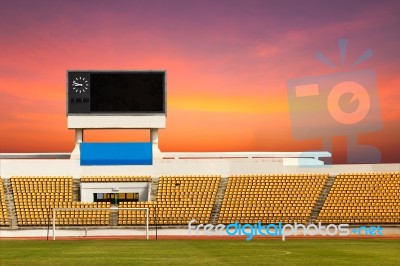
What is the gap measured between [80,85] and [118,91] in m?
3.18

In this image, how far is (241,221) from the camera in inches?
1933

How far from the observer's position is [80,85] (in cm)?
5206

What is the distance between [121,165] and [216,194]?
8.59 m

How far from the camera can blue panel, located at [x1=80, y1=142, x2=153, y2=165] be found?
178 ft

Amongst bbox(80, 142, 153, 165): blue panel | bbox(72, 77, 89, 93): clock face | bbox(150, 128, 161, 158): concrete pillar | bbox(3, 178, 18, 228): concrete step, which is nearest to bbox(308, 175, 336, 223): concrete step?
bbox(150, 128, 161, 158): concrete pillar

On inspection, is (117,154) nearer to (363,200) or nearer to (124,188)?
(124,188)

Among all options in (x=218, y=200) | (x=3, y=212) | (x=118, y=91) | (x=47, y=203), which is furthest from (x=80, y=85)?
(x=218, y=200)

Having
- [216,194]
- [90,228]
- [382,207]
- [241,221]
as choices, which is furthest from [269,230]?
[90,228]

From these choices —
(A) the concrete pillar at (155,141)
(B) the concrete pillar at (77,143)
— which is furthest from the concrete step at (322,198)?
(B) the concrete pillar at (77,143)

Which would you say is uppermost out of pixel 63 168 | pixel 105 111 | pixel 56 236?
pixel 105 111

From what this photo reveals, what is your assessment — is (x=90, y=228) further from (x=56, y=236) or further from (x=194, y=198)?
(x=194, y=198)

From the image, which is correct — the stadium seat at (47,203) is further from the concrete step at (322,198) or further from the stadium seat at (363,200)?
the stadium seat at (363,200)

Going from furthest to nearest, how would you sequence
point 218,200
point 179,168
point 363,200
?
1. point 179,168
2. point 218,200
3. point 363,200

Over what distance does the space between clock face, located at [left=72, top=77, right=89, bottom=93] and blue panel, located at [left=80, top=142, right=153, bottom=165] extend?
4.91 m
